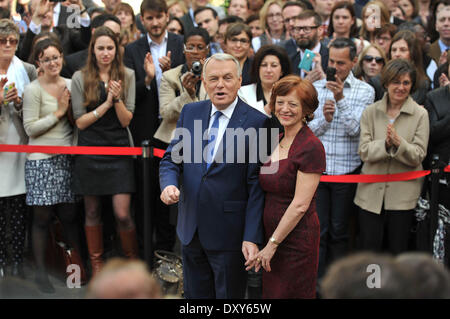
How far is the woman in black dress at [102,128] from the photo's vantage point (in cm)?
589

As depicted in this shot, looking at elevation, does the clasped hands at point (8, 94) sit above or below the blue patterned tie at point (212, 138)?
above

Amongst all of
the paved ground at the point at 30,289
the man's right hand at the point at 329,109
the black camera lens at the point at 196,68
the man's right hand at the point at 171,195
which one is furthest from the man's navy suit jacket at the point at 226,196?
the paved ground at the point at 30,289

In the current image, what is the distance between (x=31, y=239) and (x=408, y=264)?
4953mm

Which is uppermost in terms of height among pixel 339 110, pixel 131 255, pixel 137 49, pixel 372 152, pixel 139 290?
pixel 137 49

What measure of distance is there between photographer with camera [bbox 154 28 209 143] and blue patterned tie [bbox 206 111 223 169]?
161 centimetres

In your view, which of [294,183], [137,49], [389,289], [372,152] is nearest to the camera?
[389,289]

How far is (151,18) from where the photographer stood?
6824 millimetres

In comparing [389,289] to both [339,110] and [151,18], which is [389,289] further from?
[151,18]

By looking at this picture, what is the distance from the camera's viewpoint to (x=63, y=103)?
19.4ft

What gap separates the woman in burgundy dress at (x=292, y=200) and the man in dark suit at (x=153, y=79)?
228 centimetres

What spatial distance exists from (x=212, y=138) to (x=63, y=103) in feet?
7.63

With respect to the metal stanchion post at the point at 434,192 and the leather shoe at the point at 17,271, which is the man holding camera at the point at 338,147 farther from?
the leather shoe at the point at 17,271

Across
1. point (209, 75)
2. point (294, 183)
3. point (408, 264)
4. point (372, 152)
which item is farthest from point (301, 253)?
point (408, 264)

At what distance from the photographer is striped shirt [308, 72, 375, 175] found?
5816 mm
